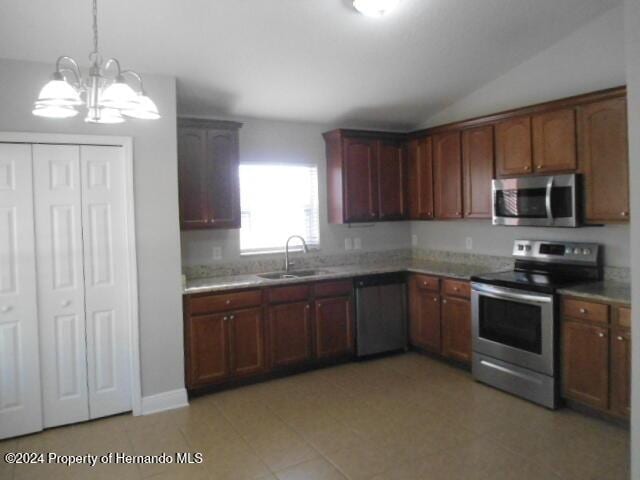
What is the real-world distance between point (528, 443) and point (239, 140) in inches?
135

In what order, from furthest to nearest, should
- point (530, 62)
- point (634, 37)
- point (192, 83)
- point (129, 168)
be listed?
point (530, 62) < point (192, 83) < point (129, 168) < point (634, 37)

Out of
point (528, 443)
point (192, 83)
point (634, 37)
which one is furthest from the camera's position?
point (192, 83)

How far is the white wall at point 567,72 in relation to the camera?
3656mm

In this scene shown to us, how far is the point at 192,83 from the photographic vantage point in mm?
3838

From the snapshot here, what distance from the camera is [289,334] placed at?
170 inches

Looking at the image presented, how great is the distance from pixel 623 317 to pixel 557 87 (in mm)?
2021

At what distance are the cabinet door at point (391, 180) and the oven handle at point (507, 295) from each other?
1394 millimetres

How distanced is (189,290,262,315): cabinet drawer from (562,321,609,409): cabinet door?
2404 millimetres

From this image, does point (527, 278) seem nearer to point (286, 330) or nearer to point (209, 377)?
point (286, 330)

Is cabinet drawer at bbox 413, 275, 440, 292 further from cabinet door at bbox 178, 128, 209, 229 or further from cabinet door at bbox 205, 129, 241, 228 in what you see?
cabinet door at bbox 178, 128, 209, 229

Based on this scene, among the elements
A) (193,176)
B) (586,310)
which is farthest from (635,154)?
(193,176)

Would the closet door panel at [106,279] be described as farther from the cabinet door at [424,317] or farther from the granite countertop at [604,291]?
the granite countertop at [604,291]

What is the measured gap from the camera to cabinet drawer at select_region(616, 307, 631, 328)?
3070 millimetres

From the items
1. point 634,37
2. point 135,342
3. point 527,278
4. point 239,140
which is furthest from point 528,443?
point 239,140
